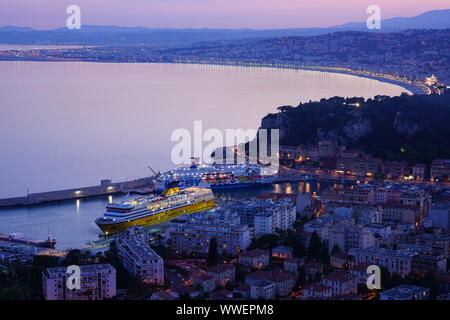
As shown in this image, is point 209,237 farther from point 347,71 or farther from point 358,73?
point 347,71

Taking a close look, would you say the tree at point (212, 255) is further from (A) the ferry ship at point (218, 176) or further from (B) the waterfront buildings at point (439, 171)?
(B) the waterfront buildings at point (439, 171)

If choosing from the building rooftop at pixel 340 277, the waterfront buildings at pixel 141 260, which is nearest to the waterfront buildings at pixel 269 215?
the waterfront buildings at pixel 141 260

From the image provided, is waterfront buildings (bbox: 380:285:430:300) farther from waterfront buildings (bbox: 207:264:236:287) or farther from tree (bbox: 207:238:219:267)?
tree (bbox: 207:238:219:267)

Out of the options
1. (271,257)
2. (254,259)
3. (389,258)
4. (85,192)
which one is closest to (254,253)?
(254,259)

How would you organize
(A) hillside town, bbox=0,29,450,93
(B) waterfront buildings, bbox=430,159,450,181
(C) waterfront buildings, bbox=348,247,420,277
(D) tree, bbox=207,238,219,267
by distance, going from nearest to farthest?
(C) waterfront buildings, bbox=348,247,420,277 → (D) tree, bbox=207,238,219,267 → (B) waterfront buildings, bbox=430,159,450,181 → (A) hillside town, bbox=0,29,450,93

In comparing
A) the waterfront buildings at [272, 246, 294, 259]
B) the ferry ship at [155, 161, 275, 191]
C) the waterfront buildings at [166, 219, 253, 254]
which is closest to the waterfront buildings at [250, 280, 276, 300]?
the waterfront buildings at [272, 246, 294, 259]

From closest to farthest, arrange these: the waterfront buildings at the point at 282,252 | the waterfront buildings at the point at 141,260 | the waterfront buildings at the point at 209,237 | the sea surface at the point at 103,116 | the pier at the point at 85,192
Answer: the waterfront buildings at the point at 141,260 < the waterfront buildings at the point at 282,252 < the waterfront buildings at the point at 209,237 < the pier at the point at 85,192 < the sea surface at the point at 103,116
